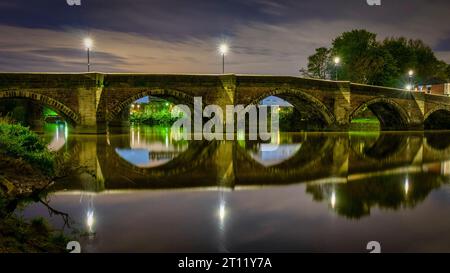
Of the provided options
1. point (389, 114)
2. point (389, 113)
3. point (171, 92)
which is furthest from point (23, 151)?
point (389, 114)

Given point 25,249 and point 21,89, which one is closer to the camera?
point 25,249

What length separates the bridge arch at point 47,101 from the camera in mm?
33906

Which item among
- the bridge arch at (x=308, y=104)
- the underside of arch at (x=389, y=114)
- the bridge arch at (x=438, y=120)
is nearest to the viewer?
the bridge arch at (x=308, y=104)

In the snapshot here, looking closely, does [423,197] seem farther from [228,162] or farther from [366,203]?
[228,162]

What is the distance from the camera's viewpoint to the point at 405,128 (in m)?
52.2

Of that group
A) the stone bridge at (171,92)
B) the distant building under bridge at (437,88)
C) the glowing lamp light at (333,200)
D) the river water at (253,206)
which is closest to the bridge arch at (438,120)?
the stone bridge at (171,92)

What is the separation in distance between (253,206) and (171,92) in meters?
28.6

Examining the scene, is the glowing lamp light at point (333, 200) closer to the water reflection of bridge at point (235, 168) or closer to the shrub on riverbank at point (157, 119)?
the water reflection of bridge at point (235, 168)

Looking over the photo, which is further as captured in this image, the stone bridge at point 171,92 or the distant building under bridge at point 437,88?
the distant building under bridge at point 437,88

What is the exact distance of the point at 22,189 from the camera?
10.6 m

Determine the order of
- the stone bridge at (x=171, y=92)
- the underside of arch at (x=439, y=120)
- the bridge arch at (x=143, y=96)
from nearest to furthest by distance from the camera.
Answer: the stone bridge at (x=171, y=92)
the bridge arch at (x=143, y=96)
the underside of arch at (x=439, y=120)

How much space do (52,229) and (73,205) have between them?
7.07 ft

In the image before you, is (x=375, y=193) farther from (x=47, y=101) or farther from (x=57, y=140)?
(x=47, y=101)
